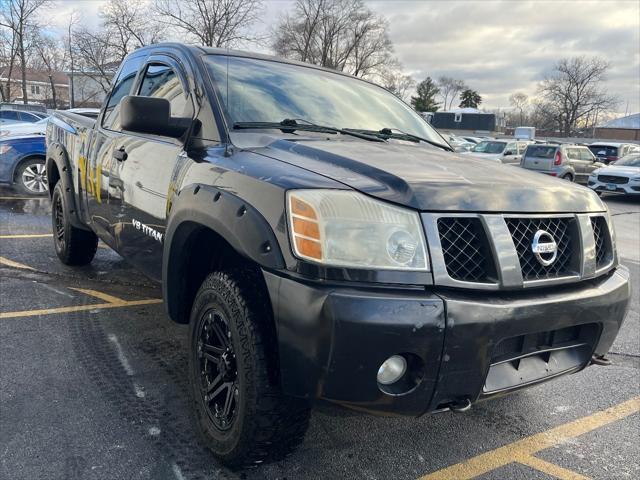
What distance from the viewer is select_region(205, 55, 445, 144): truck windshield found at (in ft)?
9.45

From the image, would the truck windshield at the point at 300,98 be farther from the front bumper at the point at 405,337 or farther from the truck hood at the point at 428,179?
the front bumper at the point at 405,337

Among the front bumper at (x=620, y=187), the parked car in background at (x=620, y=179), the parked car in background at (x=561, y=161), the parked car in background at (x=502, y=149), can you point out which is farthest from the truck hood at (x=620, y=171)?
the parked car in background at (x=502, y=149)

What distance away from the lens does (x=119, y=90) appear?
4227 mm

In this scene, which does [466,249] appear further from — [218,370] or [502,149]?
[502,149]

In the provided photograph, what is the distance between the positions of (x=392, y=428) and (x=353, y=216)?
140cm

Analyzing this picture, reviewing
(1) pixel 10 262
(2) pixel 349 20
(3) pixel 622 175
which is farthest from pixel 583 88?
(1) pixel 10 262

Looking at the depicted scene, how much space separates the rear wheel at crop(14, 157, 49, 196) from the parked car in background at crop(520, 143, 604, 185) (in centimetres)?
1446

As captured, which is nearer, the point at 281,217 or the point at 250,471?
the point at 281,217

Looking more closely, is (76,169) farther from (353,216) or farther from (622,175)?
(622,175)

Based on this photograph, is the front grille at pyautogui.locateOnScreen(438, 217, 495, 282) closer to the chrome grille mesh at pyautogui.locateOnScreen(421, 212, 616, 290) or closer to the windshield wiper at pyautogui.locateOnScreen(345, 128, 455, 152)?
the chrome grille mesh at pyautogui.locateOnScreen(421, 212, 616, 290)

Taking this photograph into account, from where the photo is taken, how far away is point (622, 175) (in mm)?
15234

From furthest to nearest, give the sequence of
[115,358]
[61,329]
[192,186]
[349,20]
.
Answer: [349,20] → [61,329] → [115,358] → [192,186]

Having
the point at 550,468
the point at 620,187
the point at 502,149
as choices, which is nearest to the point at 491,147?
the point at 502,149

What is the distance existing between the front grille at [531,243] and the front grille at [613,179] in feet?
49.1
